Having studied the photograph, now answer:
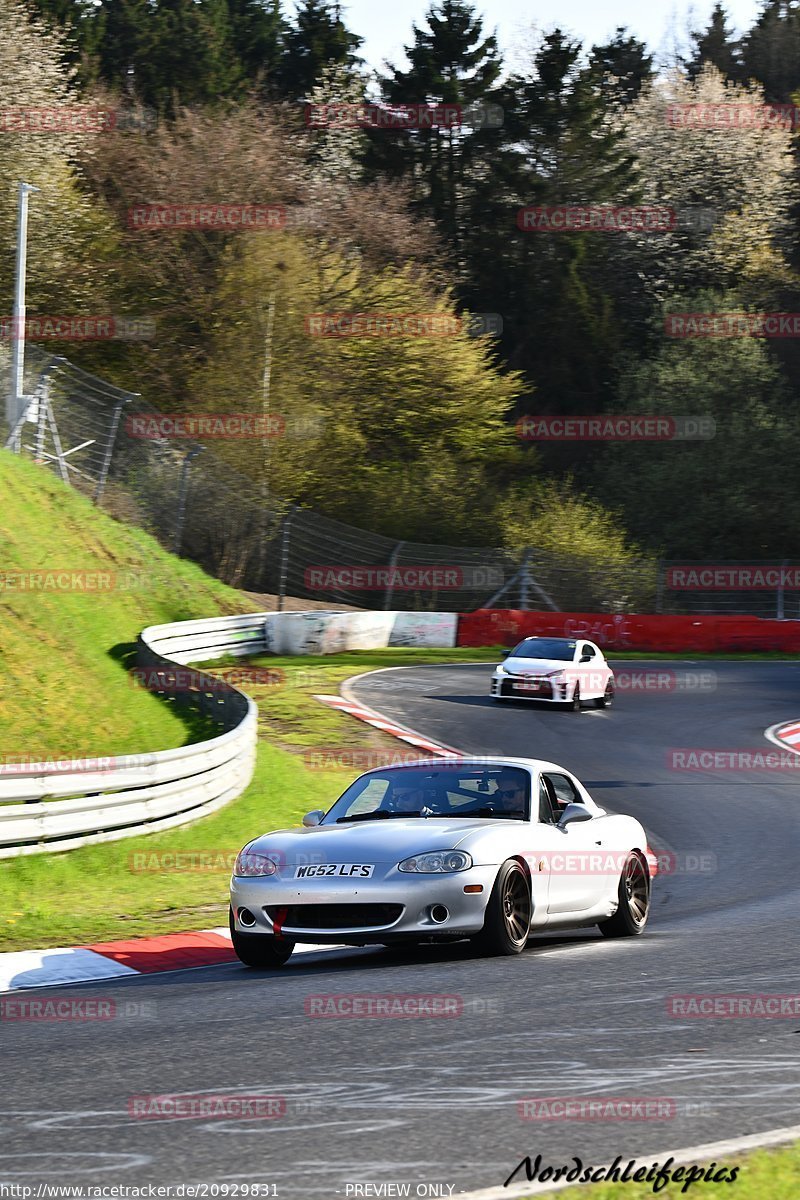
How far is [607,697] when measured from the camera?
2745 centimetres

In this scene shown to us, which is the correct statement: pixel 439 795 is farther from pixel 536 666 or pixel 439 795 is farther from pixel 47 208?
pixel 47 208

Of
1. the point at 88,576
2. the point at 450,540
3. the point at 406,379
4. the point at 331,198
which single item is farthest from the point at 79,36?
the point at 88,576

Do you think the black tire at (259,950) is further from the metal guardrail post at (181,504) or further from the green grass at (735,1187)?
the metal guardrail post at (181,504)

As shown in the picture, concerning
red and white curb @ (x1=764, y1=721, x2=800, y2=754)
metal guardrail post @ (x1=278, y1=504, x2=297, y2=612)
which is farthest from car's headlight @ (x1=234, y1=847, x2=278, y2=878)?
metal guardrail post @ (x1=278, y1=504, x2=297, y2=612)

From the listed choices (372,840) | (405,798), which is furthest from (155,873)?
(372,840)

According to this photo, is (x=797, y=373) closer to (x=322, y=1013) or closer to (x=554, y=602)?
(x=554, y=602)

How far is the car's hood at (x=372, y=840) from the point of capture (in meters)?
8.52

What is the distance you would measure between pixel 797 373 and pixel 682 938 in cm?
5265

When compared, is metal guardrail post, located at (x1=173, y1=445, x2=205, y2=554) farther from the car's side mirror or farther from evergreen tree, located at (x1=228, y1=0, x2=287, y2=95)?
evergreen tree, located at (x1=228, y1=0, x2=287, y2=95)

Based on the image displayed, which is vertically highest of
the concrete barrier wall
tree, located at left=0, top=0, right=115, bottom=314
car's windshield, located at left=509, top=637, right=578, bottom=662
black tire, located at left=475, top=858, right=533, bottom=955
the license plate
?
tree, located at left=0, top=0, right=115, bottom=314

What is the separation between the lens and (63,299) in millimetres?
46562

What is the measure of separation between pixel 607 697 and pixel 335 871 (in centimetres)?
1942

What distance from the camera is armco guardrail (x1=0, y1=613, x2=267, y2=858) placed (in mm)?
11580

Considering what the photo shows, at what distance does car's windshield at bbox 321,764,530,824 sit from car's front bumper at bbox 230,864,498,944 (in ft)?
3.24
